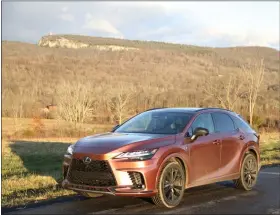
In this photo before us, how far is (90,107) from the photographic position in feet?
305

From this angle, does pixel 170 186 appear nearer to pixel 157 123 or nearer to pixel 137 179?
pixel 137 179

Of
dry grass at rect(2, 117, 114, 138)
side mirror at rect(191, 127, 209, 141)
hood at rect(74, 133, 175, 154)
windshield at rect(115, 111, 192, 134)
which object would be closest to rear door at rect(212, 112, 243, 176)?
side mirror at rect(191, 127, 209, 141)

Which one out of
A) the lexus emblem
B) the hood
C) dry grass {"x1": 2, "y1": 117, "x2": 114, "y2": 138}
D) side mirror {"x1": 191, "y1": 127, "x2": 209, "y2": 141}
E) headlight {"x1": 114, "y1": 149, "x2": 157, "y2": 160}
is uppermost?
side mirror {"x1": 191, "y1": 127, "x2": 209, "y2": 141}

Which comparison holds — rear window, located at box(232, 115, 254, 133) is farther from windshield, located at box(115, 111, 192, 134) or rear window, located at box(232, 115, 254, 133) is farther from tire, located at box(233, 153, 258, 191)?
windshield, located at box(115, 111, 192, 134)

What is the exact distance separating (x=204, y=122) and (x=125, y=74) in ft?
352

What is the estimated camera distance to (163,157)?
289 inches

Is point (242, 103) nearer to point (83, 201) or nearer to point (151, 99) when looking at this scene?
point (151, 99)

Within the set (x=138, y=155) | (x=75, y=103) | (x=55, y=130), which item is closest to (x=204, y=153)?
(x=138, y=155)

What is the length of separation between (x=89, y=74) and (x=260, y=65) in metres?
52.1

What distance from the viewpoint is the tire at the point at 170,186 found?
7.29 m

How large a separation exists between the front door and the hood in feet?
1.98

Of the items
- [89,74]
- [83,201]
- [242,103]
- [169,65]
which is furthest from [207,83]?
[83,201]

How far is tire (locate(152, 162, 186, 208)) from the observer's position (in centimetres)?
729

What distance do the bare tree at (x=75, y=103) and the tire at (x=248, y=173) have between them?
2714 inches
